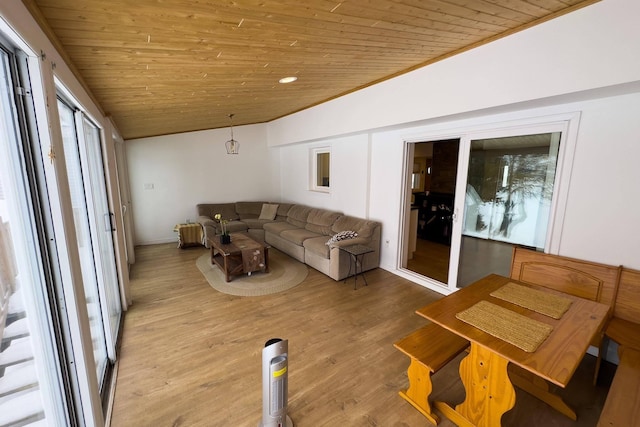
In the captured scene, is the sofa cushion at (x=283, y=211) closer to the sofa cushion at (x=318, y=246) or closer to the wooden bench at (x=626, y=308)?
the sofa cushion at (x=318, y=246)

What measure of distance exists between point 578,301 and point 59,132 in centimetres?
327

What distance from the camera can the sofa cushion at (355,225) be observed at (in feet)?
13.8

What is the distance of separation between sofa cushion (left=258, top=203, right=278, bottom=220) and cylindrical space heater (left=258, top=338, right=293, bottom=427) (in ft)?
15.7

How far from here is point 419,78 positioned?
2.99 metres

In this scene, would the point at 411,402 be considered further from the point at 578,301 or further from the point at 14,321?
the point at 14,321

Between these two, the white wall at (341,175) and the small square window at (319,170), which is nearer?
the white wall at (341,175)

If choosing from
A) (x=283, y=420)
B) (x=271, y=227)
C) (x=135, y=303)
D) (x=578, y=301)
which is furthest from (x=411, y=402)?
(x=271, y=227)

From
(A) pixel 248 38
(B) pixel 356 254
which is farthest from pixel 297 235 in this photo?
(A) pixel 248 38

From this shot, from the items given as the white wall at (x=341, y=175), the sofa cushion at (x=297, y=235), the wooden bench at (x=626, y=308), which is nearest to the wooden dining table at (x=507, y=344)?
the wooden bench at (x=626, y=308)

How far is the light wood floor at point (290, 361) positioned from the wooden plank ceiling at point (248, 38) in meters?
2.25

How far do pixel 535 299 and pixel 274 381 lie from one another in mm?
1866

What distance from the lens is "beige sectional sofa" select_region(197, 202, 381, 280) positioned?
4043 mm

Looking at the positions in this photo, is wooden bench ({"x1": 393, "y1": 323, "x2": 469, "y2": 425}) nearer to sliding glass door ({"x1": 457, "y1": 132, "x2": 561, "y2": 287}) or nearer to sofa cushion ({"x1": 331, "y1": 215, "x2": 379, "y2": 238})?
sliding glass door ({"x1": 457, "y1": 132, "x2": 561, "y2": 287})

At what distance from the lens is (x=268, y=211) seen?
6.38 m
